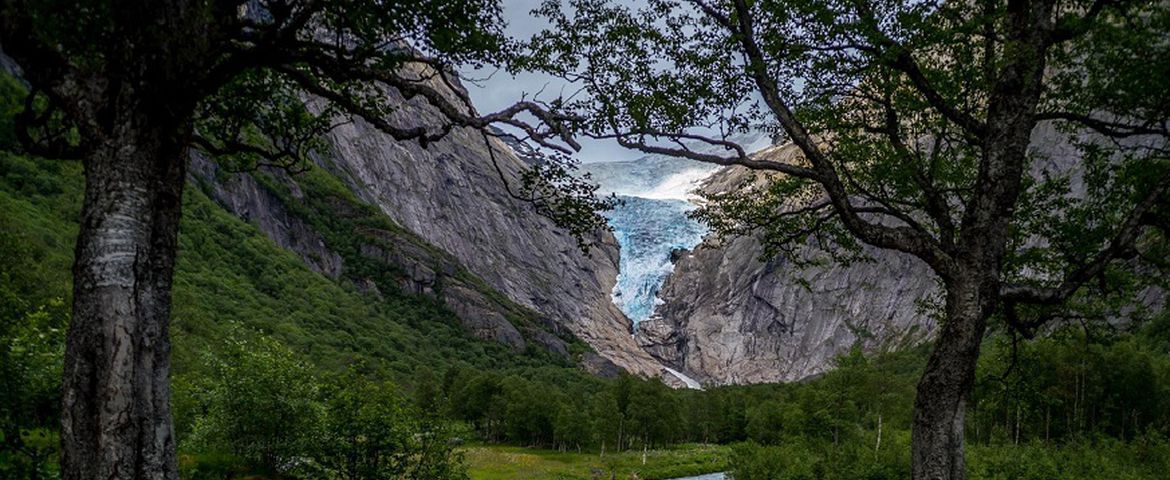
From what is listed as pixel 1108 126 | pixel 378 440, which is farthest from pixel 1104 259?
pixel 378 440

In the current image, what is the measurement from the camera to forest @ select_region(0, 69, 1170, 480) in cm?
1619

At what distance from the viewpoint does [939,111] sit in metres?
9.91

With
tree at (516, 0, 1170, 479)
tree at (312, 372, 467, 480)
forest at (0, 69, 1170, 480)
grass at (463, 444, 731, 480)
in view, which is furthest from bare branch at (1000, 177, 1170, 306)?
grass at (463, 444, 731, 480)

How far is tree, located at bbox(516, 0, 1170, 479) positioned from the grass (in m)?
52.6

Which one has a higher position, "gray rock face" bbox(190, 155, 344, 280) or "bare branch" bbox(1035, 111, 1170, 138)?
"gray rock face" bbox(190, 155, 344, 280)

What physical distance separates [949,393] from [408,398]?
14961 millimetres

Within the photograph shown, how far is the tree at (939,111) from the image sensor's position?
8.29 metres

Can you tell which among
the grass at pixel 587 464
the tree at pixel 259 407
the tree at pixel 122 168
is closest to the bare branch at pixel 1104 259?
the tree at pixel 122 168

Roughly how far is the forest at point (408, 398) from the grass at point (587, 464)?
157 centimetres

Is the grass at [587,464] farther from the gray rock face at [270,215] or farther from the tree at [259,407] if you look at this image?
the gray rock face at [270,215]

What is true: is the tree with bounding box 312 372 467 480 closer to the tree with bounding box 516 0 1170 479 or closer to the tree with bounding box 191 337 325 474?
the tree with bounding box 191 337 325 474

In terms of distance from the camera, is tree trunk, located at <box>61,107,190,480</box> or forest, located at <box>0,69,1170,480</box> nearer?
tree trunk, located at <box>61,107,190,480</box>

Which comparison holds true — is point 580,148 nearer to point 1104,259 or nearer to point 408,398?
point 1104,259

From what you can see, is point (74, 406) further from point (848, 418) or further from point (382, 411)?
point (848, 418)
